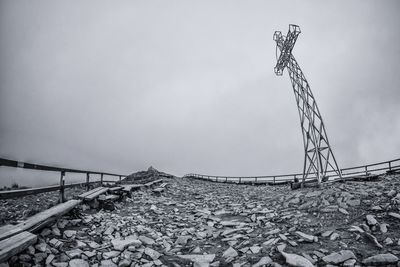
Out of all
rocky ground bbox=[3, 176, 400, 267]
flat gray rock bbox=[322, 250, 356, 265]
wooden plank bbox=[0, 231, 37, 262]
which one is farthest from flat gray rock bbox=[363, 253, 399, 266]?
wooden plank bbox=[0, 231, 37, 262]

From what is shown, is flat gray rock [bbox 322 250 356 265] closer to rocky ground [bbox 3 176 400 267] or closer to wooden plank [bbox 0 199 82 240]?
rocky ground [bbox 3 176 400 267]

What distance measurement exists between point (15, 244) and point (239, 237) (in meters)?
4.48

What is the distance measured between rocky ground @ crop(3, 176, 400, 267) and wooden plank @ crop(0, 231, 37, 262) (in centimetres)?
20

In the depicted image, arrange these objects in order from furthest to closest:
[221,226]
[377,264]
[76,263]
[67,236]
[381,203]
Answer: [221,226] → [381,203] → [67,236] → [76,263] → [377,264]

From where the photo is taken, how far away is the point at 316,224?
5430mm

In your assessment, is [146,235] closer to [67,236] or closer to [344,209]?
[67,236]

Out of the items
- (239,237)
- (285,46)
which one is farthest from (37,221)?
(285,46)

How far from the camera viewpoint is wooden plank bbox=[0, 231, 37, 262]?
2.96 meters

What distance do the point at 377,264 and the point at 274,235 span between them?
1.99 metres

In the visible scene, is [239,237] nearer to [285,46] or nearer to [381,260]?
[381,260]

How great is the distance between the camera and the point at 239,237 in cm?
527

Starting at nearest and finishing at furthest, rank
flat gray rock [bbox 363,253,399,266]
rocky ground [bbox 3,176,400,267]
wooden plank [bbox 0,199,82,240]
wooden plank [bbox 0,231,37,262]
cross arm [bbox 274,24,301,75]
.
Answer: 1. wooden plank [bbox 0,231,37,262]
2. flat gray rock [bbox 363,253,399,266]
3. wooden plank [bbox 0,199,82,240]
4. rocky ground [bbox 3,176,400,267]
5. cross arm [bbox 274,24,301,75]

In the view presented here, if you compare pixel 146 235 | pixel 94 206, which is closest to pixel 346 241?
pixel 146 235

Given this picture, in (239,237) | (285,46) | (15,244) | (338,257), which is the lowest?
(239,237)
